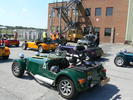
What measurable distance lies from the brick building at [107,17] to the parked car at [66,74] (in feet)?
74.5

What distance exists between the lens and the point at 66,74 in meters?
4.75

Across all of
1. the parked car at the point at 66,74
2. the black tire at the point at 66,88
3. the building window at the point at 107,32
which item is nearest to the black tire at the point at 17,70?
the parked car at the point at 66,74

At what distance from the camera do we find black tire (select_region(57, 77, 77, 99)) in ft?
15.2

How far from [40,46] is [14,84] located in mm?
8694

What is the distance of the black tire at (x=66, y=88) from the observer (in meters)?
4.64

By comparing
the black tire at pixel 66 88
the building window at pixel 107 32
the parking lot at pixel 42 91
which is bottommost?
the parking lot at pixel 42 91

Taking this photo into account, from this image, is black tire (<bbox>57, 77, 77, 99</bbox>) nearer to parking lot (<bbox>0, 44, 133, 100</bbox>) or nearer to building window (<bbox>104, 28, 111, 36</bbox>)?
parking lot (<bbox>0, 44, 133, 100</bbox>)

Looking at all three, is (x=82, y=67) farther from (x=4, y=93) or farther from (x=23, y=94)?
(x=4, y=93)

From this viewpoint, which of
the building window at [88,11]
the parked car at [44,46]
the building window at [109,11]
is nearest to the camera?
the parked car at [44,46]

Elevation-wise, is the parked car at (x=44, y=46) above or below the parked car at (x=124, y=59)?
above

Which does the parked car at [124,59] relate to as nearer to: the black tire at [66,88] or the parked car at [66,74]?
the parked car at [66,74]

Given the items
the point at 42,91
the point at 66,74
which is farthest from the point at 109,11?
the point at 66,74

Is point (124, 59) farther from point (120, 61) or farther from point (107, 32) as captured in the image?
point (107, 32)

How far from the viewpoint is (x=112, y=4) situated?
28.0 meters
